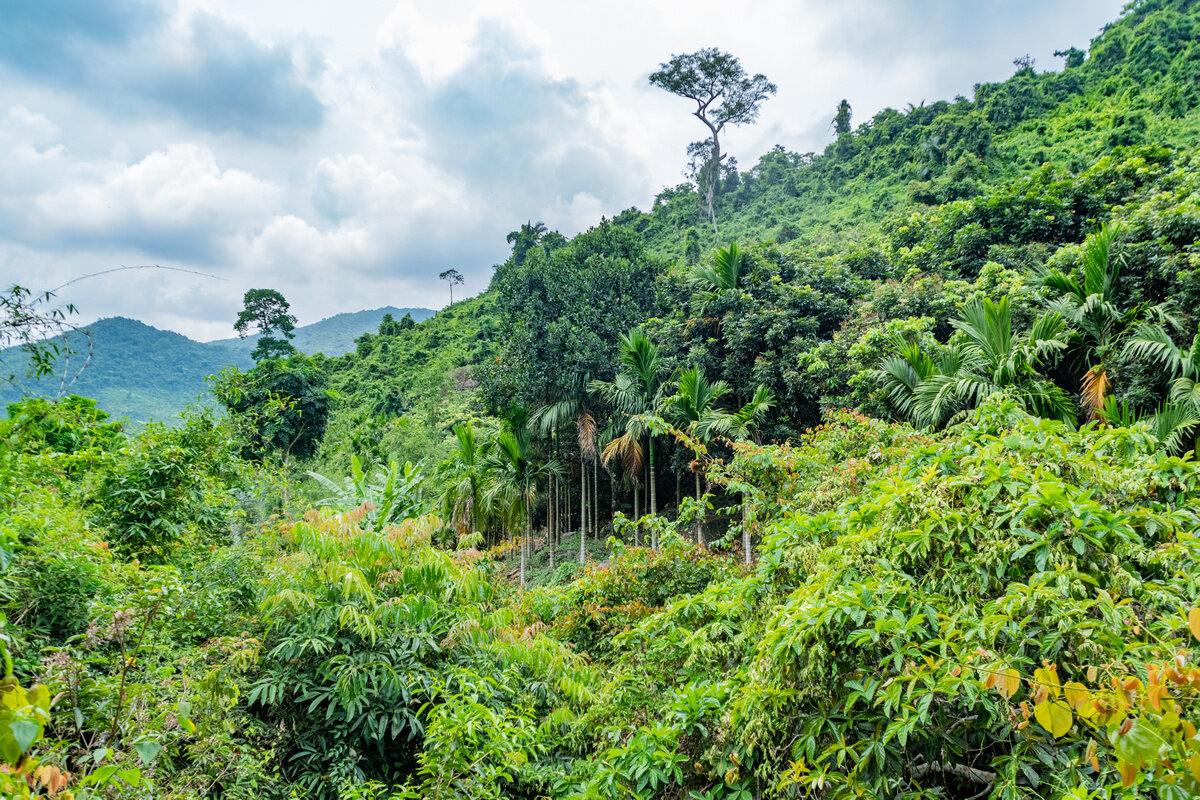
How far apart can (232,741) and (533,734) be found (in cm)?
219

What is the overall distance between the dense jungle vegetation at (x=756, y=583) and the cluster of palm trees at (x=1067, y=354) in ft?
0.19

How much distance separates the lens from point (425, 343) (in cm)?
3941

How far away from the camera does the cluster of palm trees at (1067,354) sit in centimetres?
662

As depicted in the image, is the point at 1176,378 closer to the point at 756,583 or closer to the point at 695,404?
the point at 756,583

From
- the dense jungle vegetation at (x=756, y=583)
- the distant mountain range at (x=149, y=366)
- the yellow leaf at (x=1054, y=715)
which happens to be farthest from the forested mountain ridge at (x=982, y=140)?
the distant mountain range at (x=149, y=366)

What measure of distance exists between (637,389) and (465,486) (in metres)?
6.28

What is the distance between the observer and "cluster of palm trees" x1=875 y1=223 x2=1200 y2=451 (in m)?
6.62

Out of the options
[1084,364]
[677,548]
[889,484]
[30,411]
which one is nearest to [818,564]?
[889,484]

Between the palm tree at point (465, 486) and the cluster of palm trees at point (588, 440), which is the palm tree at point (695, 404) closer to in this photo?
the cluster of palm trees at point (588, 440)

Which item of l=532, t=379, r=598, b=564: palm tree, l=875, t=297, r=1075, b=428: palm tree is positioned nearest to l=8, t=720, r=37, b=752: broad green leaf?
l=875, t=297, r=1075, b=428: palm tree

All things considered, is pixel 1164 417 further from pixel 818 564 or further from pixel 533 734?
pixel 533 734

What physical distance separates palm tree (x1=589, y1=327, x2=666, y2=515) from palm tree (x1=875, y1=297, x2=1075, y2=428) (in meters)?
5.50

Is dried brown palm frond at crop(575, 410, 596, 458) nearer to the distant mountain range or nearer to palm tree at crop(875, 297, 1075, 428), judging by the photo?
palm tree at crop(875, 297, 1075, 428)

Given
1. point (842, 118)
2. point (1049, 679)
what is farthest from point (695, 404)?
point (842, 118)
